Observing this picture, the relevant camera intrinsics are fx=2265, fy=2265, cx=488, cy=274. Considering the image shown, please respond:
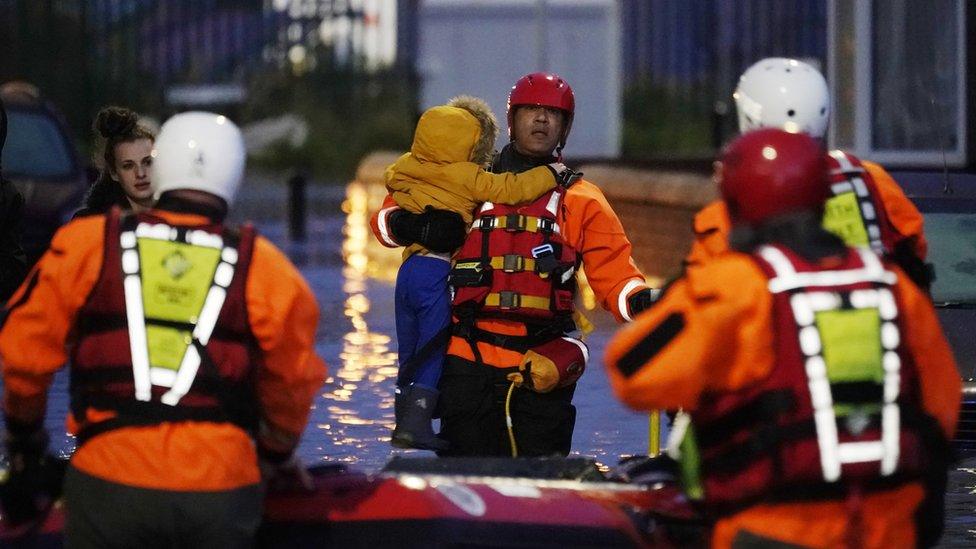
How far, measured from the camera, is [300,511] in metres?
5.72

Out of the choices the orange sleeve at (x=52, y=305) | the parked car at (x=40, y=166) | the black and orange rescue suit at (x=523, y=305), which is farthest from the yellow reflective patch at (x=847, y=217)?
the parked car at (x=40, y=166)

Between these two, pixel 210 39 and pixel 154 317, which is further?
pixel 210 39

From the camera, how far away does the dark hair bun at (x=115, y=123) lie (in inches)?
321

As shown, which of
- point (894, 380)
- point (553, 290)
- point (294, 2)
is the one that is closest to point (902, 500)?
point (894, 380)

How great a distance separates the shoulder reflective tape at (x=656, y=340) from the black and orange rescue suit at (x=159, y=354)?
0.94 m

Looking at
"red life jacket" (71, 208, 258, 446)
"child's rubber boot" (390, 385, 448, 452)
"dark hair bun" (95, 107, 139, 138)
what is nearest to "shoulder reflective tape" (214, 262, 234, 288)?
"red life jacket" (71, 208, 258, 446)

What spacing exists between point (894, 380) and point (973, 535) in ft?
14.0

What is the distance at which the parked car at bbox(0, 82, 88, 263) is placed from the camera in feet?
53.3

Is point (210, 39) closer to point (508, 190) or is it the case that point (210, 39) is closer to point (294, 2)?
point (294, 2)

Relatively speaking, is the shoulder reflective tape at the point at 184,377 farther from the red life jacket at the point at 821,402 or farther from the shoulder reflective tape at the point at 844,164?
the shoulder reflective tape at the point at 844,164

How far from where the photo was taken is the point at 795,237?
4.84m

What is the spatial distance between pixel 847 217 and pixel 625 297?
4.68 ft

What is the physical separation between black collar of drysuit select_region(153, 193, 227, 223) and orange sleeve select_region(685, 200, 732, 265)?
126 centimetres

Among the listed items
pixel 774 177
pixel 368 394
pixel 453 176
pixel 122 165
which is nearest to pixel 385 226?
pixel 453 176
